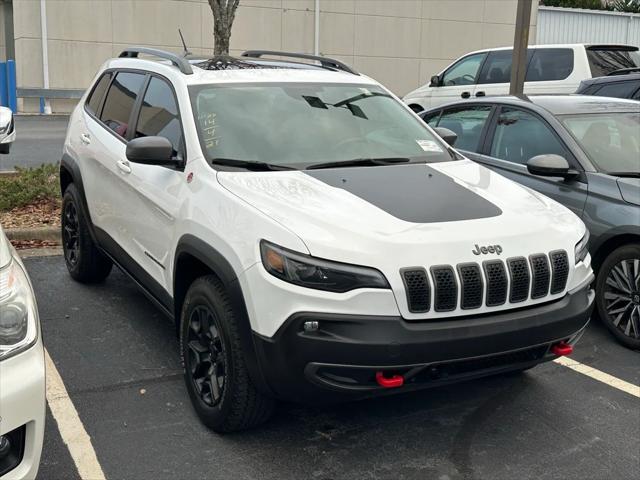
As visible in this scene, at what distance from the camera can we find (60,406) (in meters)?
3.84

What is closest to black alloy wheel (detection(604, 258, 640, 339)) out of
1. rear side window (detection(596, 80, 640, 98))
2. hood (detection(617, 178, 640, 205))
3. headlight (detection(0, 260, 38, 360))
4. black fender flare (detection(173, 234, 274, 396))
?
hood (detection(617, 178, 640, 205))

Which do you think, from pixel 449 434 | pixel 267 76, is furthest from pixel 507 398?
pixel 267 76

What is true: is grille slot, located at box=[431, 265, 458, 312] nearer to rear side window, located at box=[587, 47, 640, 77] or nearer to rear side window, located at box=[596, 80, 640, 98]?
rear side window, located at box=[596, 80, 640, 98]

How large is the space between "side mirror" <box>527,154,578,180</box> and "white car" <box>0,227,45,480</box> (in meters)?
3.71

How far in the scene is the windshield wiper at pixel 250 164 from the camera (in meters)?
3.85

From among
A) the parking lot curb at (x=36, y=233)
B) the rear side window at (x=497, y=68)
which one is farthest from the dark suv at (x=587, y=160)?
the rear side window at (x=497, y=68)

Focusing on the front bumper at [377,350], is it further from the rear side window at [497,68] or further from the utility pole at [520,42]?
the rear side window at [497,68]

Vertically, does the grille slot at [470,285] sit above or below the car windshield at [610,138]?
below

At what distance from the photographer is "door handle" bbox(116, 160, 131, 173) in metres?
4.57

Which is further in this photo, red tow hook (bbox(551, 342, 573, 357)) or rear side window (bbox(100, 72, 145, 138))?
rear side window (bbox(100, 72, 145, 138))

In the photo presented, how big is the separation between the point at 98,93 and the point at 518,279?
12.4ft

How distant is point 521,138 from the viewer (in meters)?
6.07

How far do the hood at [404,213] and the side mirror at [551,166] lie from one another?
1.25 meters

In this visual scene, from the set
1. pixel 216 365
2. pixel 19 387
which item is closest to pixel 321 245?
pixel 216 365
